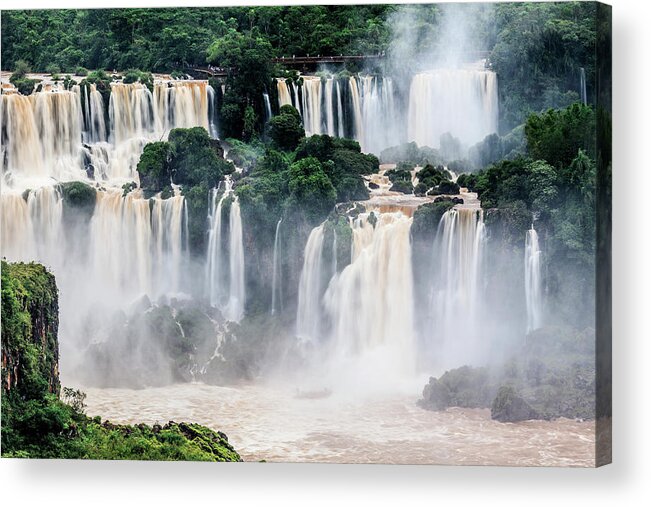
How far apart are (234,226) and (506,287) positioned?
2.41m

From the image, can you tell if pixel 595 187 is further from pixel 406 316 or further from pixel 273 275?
pixel 273 275

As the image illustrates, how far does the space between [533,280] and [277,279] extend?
2192 mm

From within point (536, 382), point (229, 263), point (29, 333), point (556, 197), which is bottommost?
point (536, 382)

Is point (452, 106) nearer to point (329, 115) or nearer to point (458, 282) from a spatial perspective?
point (329, 115)

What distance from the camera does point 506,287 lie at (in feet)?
44.5

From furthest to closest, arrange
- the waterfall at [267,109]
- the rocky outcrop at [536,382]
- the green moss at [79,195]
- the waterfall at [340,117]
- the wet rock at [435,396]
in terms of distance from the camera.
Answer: the green moss at [79,195] < the waterfall at [267,109] < the waterfall at [340,117] < the wet rock at [435,396] < the rocky outcrop at [536,382]

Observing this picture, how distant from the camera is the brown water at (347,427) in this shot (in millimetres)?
13398

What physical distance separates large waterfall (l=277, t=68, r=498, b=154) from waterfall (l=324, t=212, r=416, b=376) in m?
0.72

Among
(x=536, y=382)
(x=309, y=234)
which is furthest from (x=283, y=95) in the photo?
(x=536, y=382)

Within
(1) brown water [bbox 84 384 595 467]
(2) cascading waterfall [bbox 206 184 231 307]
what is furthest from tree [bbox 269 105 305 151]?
(1) brown water [bbox 84 384 595 467]

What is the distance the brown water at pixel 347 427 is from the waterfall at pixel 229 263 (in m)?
0.72

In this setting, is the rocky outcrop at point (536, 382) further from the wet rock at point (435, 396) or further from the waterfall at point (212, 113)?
the waterfall at point (212, 113)

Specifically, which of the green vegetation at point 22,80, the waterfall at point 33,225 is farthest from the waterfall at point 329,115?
the green vegetation at point 22,80

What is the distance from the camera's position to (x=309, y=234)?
1396cm
